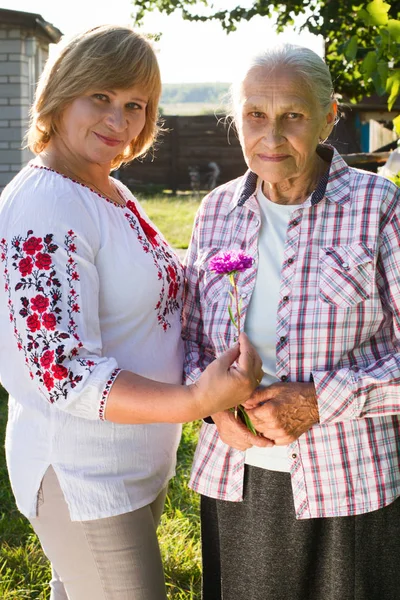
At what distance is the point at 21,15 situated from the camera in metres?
12.8

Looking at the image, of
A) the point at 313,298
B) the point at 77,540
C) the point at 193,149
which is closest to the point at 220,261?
the point at 313,298

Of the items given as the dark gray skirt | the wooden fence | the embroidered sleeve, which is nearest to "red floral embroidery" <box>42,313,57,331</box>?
the embroidered sleeve

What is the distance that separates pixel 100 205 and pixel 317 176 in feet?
2.29

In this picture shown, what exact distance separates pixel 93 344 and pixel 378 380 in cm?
80

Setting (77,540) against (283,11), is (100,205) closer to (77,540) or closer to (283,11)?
(77,540)

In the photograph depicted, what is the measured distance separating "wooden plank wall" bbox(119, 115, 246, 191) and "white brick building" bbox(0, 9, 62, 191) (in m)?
7.75

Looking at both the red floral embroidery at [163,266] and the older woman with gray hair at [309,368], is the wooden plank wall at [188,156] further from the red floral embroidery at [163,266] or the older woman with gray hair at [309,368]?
the older woman with gray hair at [309,368]

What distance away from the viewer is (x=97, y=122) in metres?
2.35

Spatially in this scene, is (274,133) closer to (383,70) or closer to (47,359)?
(47,359)

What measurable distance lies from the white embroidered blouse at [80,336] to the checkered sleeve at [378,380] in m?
0.50

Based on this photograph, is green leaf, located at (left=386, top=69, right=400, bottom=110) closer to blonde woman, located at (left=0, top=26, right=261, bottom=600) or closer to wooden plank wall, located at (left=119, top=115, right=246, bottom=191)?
blonde woman, located at (left=0, top=26, right=261, bottom=600)

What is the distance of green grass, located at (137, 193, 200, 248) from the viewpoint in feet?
38.7

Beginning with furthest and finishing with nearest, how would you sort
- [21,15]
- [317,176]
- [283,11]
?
[21,15]
[283,11]
[317,176]

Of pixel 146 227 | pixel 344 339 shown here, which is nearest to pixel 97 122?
pixel 146 227
